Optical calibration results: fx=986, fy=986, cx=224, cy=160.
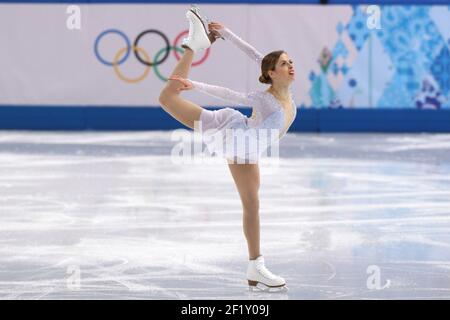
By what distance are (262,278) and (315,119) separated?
10099 mm

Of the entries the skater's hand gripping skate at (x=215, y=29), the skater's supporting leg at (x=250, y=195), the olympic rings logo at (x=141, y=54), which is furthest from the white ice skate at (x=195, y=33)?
the olympic rings logo at (x=141, y=54)

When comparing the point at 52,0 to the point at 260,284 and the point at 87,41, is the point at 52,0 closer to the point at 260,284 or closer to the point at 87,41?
the point at 87,41

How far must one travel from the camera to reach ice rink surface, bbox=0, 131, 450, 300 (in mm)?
5133

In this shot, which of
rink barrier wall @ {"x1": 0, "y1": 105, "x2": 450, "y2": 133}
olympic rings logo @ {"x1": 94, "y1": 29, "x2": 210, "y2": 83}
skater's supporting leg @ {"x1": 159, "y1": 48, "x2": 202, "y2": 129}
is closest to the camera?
skater's supporting leg @ {"x1": 159, "y1": 48, "x2": 202, "y2": 129}

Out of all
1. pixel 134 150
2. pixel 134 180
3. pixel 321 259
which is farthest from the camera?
pixel 134 150

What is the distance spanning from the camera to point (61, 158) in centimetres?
1108

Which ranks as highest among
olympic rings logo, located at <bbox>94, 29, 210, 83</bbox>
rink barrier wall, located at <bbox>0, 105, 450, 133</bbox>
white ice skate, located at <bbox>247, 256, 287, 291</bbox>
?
olympic rings logo, located at <bbox>94, 29, 210, 83</bbox>

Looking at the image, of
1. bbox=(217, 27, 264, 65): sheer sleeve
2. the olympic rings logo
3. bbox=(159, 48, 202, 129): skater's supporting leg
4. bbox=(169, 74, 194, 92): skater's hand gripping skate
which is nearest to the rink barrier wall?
the olympic rings logo

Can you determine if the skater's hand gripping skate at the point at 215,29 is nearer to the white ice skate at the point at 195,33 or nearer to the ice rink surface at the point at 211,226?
the white ice skate at the point at 195,33

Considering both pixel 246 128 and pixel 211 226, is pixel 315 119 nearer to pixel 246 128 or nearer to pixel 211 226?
pixel 211 226

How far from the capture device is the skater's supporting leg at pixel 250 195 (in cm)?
484

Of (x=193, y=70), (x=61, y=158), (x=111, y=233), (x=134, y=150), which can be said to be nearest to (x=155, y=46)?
(x=193, y=70)

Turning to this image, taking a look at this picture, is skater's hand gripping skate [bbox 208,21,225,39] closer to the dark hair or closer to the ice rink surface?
the dark hair

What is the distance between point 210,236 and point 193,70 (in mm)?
8421
